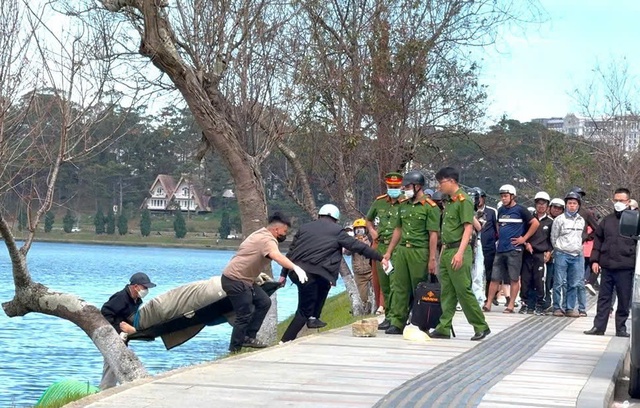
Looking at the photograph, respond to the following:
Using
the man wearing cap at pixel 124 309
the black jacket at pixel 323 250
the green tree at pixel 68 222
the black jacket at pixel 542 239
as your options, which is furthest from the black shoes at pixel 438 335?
the green tree at pixel 68 222

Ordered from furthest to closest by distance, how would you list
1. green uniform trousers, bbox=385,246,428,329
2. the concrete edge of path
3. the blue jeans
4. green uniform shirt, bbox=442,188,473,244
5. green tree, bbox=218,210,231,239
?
green tree, bbox=218,210,231,239, the blue jeans, green uniform trousers, bbox=385,246,428,329, green uniform shirt, bbox=442,188,473,244, the concrete edge of path

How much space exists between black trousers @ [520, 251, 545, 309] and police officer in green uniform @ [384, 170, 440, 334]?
572 cm

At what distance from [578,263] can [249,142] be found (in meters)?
8.24

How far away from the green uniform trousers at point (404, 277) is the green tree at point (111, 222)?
9803 cm

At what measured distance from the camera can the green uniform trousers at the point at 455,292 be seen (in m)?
15.6

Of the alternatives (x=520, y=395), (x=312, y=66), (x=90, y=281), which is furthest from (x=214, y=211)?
(x=520, y=395)

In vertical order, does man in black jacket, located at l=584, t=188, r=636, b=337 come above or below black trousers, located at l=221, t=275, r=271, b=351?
above

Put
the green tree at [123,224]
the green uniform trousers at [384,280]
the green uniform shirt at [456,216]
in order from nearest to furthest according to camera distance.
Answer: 1. the green uniform shirt at [456,216]
2. the green uniform trousers at [384,280]
3. the green tree at [123,224]

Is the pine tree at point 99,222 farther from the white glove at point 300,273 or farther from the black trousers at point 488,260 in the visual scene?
the white glove at point 300,273

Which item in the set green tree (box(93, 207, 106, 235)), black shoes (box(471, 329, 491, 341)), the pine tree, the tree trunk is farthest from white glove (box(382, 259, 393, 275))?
the pine tree

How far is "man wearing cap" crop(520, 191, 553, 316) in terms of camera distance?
2170 cm

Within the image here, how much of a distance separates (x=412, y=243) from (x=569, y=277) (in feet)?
18.1

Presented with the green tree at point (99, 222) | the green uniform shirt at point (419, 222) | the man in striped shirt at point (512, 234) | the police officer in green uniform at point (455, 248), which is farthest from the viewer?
the green tree at point (99, 222)

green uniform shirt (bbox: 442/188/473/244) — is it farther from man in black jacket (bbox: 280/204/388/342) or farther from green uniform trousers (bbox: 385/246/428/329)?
man in black jacket (bbox: 280/204/388/342)
